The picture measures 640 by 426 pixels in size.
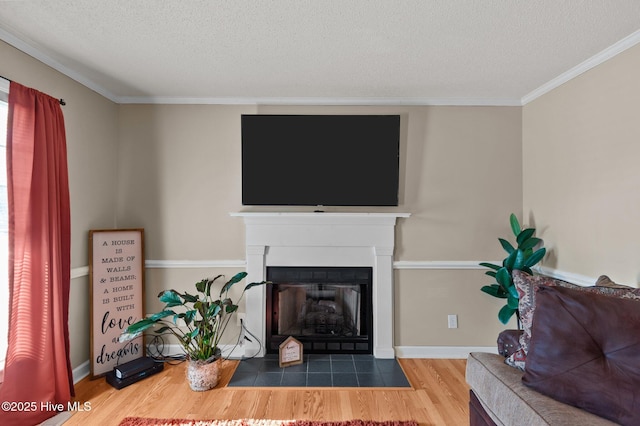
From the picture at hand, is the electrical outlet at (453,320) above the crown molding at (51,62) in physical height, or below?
below

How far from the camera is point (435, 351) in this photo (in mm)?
2881

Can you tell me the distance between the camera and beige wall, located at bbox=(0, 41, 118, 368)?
93.0 inches

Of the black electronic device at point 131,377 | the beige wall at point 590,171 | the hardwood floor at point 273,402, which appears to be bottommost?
Answer: the hardwood floor at point 273,402

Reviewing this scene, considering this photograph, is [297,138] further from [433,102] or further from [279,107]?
[433,102]

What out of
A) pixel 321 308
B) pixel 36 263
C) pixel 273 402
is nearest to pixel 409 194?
pixel 321 308

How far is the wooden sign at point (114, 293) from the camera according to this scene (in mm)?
2483

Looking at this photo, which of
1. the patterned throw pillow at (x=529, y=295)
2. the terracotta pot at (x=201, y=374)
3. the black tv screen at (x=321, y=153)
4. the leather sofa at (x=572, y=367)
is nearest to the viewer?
the leather sofa at (x=572, y=367)

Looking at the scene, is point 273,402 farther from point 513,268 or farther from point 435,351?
point 513,268

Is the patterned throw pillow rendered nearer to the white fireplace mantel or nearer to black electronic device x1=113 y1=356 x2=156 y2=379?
the white fireplace mantel

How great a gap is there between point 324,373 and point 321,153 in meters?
1.81

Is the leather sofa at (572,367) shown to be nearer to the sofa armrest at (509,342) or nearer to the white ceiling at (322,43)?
the sofa armrest at (509,342)

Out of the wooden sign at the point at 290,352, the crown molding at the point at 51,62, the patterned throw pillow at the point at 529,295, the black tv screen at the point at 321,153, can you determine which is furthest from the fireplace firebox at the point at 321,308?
the crown molding at the point at 51,62

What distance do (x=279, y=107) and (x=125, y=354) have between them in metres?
2.47

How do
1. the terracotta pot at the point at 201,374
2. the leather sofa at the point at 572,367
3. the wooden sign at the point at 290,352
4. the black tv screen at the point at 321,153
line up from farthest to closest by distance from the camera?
the black tv screen at the point at 321,153 < the wooden sign at the point at 290,352 < the terracotta pot at the point at 201,374 < the leather sofa at the point at 572,367
